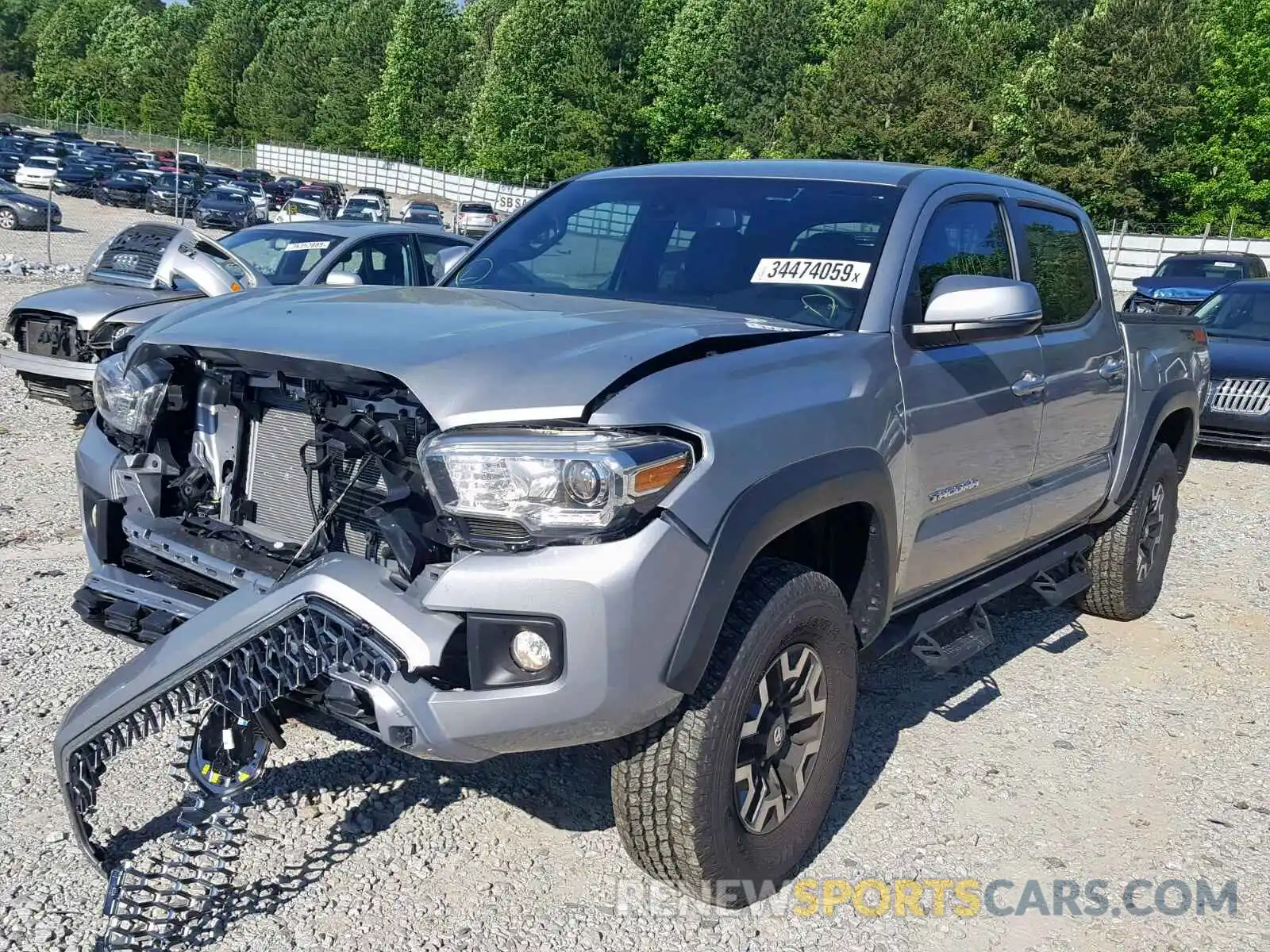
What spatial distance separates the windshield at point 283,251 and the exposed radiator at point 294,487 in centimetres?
622

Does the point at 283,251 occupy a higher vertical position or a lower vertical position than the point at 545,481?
lower

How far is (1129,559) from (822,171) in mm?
2608

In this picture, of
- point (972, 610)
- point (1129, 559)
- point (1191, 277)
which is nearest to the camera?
point (972, 610)

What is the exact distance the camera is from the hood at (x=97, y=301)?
853 cm

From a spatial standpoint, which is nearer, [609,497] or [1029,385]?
[609,497]

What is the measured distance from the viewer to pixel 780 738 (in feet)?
10.5

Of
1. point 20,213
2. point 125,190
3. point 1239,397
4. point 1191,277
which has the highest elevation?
point 1191,277

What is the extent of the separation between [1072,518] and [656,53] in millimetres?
67282

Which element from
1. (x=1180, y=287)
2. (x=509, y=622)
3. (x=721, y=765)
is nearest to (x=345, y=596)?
(x=509, y=622)

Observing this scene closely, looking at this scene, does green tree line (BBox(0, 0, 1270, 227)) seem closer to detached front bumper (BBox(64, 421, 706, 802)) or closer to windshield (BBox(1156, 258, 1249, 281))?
windshield (BBox(1156, 258, 1249, 281))

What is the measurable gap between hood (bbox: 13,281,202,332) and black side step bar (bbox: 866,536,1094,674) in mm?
6160

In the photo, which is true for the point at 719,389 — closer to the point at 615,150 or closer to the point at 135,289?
the point at 135,289

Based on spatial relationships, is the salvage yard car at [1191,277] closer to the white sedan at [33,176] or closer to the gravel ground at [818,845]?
the gravel ground at [818,845]

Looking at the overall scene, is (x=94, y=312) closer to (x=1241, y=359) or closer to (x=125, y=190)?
(x=1241, y=359)
